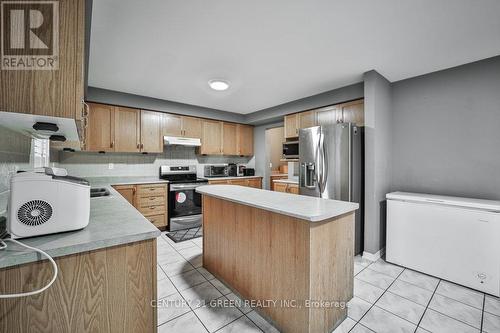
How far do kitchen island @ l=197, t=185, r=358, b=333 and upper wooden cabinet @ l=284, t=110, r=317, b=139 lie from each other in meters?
2.39

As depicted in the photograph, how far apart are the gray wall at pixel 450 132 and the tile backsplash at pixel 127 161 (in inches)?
147

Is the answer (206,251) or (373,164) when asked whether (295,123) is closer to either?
(373,164)

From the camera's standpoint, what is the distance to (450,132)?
2.60 m

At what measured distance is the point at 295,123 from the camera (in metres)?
4.03

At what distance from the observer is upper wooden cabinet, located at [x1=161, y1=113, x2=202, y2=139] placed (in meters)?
4.05

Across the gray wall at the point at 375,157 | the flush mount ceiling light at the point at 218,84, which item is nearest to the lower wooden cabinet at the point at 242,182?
the flush mount ceiling light at the point at 218,84

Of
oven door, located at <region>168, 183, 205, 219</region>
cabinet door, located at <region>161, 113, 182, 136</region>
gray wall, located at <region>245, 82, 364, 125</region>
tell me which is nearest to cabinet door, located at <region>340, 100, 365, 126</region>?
gray wall, located at <region>245, 82, 364, 125</region>

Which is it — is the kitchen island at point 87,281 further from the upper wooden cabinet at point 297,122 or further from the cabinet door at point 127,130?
the upper wooden cabinet at point 297,122

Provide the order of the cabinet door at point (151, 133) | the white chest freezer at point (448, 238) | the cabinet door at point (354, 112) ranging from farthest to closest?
the cabinet door at point (151, 133) < the cabinet door at point (354, 112) < the white chest freezer at point (448, 238)

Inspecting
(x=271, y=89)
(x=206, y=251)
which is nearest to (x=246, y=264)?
(x=206, y=251)

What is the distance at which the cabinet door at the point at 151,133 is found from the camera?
3.83 metres

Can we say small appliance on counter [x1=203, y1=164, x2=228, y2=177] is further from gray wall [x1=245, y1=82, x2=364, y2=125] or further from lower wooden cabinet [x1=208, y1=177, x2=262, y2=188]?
gray wall [x1=245, y1=82, x2=364, y2=125]

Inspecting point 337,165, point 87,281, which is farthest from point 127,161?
point 337,165

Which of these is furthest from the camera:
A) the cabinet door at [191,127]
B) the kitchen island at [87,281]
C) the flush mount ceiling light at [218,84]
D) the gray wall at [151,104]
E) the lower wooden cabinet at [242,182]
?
the lower wooden cabinet at [242,182]
